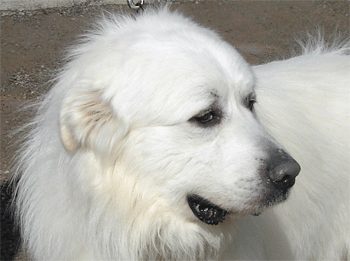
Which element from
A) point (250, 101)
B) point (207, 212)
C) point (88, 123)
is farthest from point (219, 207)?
point (88, 123)

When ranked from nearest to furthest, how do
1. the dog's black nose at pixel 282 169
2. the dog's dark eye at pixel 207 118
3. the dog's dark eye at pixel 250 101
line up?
the dog's black nose at pixel 282 169 < the dog's dark eye at pixel 207 118 < the dog's dark eye at pixel 250 101

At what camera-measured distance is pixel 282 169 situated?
2109mm

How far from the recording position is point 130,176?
7.50 ft

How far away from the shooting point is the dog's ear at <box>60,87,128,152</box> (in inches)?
89.0

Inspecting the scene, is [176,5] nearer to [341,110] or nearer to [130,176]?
[341,110]

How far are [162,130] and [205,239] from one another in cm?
74

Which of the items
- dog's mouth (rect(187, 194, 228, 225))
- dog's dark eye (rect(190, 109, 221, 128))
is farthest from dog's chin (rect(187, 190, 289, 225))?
dog's dark eye (rect(190, 109, 221, 128))

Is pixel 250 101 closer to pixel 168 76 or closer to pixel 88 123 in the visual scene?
pixel 168 76

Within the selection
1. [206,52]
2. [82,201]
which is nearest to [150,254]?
[82,201]

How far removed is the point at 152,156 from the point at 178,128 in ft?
0.69

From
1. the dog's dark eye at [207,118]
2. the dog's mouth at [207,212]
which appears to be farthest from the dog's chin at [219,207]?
the dog's dark eye at [207,118]

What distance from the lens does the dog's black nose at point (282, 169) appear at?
2.11m

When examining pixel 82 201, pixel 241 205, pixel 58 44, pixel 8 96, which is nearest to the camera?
pixel 241 205

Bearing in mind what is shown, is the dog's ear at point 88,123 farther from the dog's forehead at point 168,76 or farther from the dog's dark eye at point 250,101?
the dog's dark eye at point 250,101
